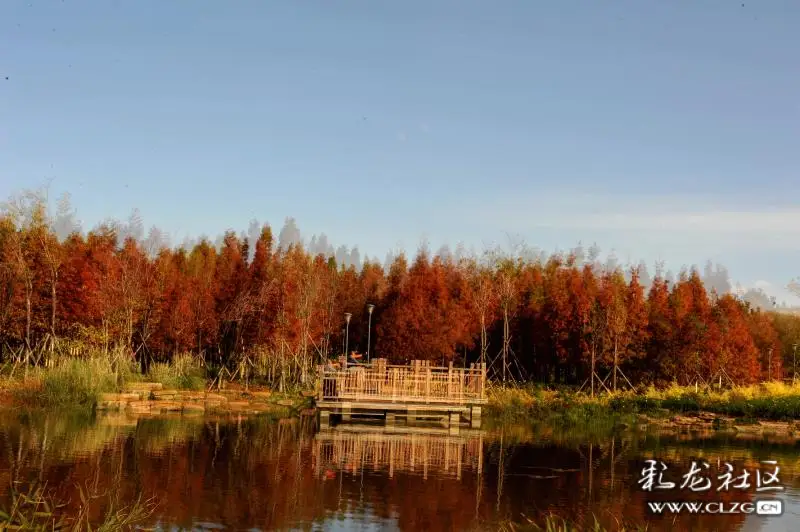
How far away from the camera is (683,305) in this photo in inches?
1372

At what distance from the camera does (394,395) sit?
26000mm

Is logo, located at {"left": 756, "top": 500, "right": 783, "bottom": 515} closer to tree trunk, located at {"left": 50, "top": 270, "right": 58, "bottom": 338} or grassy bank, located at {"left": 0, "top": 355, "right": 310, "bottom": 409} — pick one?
grassy bank, located at {"left": 0, "top": 355, "right": 310, "bottom": 409}

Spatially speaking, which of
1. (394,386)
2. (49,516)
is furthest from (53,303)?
(49,516)

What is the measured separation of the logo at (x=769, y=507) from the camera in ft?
47.6

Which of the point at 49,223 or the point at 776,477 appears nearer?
the point at 776,477

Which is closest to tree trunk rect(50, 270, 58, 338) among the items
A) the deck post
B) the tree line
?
the tree line

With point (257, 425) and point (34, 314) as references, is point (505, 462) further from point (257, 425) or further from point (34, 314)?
point (34, 314)

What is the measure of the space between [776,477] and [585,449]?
5.00 meters

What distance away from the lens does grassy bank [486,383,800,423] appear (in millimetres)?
29328

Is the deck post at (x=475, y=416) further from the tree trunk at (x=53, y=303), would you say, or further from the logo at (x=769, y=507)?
the tree trunk at (x=53, y=303)

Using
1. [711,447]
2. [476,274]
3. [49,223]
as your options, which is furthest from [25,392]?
[476,274]

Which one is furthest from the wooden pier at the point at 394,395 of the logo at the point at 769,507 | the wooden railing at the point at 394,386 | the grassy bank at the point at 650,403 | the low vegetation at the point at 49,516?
the low vegetation at the point at 49,516

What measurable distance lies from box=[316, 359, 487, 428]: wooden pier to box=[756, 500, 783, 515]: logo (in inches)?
463

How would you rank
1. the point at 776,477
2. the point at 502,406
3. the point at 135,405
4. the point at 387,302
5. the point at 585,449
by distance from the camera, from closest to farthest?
the point at 776,477 < the point at 585,449 < the point at 135,405 < the point at 502,406 < the point at 387,302
